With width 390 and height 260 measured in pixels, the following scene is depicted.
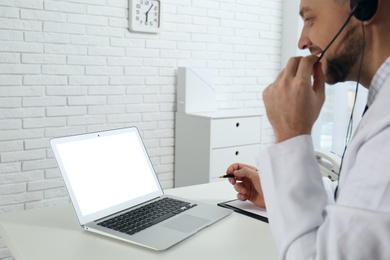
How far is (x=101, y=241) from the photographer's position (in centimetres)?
109

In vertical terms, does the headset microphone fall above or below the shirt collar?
above

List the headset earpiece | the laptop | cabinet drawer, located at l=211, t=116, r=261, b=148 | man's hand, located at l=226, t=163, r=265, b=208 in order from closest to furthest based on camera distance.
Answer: the headset earpiece → the laptop → man's hand, located at l=226, t=163, r=265, b=208 → cabinet drawer, located at l=211, t=116, r=261, b=148

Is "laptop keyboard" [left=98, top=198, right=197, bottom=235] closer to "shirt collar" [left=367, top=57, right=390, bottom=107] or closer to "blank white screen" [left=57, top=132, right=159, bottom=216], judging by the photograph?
"blank white screen" [left=57, top=132, right=159, bottom=216]

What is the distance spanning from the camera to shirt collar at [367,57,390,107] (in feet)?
2.73

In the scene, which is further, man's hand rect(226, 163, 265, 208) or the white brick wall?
the white brick wall

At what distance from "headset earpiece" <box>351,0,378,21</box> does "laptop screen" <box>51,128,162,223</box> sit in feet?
2.65

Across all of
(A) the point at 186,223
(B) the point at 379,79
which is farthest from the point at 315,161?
(A) the point at 186,223

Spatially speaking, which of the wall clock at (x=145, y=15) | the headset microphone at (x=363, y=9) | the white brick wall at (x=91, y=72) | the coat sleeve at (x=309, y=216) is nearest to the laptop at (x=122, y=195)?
the coat sleeve at (x=309, y=216)

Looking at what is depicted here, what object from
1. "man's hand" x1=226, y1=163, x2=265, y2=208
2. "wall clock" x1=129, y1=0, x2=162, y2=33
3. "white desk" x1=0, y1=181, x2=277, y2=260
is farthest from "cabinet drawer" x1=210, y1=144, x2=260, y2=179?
"white desk" x1=0, y1=181, x2=277, y2=260

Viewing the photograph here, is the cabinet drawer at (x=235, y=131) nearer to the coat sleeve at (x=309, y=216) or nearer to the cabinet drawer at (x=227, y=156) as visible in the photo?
the cabinet drawer at (x=227, y=156)

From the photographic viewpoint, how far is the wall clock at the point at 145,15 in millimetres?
3003

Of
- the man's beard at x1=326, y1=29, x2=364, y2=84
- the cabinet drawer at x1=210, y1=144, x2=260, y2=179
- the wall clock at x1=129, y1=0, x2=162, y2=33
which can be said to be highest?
the wall clock at x1=129, y1=0, x2=162, y2=33

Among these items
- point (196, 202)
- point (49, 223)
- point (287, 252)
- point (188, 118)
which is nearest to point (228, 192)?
point (196, 202)

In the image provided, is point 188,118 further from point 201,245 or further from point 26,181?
point 201,245
